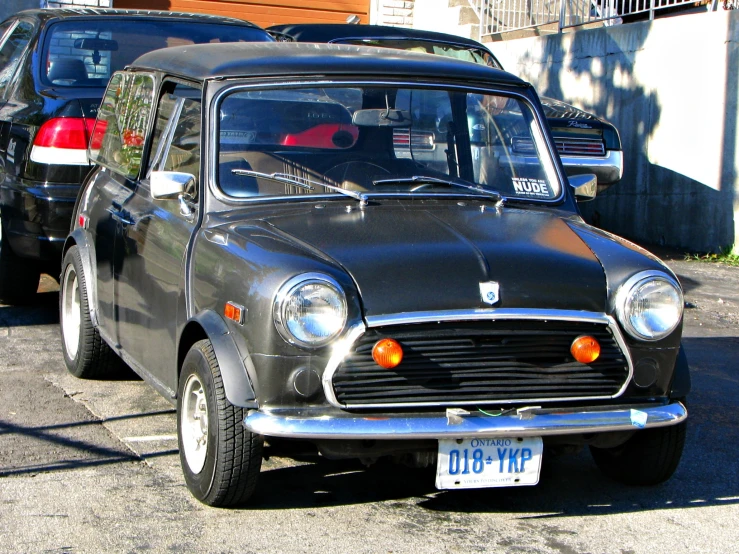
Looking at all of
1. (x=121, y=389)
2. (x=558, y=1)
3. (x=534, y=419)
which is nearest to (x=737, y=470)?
(x=534, y=419)

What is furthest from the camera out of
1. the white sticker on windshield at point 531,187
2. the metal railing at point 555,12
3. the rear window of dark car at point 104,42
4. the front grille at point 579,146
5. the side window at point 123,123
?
the metal railing at point 555,12

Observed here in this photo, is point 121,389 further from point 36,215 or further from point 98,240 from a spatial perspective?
point 36,215

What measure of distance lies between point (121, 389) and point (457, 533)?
249 cm

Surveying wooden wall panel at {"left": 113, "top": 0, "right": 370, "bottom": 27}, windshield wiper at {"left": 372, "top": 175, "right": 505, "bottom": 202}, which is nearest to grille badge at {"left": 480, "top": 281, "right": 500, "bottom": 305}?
windshield wiper at {"left": 372, "top": 175, "right": 505, "bottom": 202}

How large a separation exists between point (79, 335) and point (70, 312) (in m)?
0.35

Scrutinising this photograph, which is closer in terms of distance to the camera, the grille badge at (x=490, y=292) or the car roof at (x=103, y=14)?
the grille badge at (x=490, y=292)

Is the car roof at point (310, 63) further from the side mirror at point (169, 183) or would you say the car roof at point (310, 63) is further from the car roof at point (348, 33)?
the car roof at point (348, 33)

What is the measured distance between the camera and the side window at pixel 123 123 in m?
5.49

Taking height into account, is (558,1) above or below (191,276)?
above

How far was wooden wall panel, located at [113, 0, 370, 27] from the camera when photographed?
15344 mm

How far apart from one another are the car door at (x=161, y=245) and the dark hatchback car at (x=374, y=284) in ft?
0.05

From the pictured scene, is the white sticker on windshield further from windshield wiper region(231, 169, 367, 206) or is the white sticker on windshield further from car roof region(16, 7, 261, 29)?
car roof region(16, 7, 261, 29)

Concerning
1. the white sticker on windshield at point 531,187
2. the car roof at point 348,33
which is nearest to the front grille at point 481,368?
the white sticker on windshield at point 531,187

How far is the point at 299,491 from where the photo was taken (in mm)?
4488
